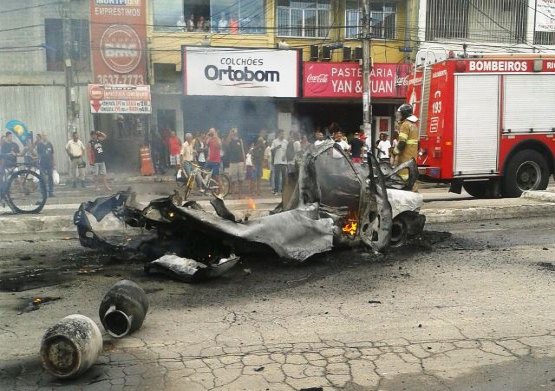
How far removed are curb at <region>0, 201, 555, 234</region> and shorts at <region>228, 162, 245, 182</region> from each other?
3795 millimetres

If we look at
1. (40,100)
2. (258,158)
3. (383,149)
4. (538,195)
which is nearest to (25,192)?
(258,158)

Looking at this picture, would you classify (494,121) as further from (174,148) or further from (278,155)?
(174,148)

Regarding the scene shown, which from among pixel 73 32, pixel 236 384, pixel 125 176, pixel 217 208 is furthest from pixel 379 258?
pixel 125 176

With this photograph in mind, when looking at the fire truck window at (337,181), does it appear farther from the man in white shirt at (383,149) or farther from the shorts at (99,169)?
the shorts at (99,169)

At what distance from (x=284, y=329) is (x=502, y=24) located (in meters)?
20.0

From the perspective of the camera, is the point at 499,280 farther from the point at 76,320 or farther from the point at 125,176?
the point at 125,176

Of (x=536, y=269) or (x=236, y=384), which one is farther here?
(x=536, y=269)

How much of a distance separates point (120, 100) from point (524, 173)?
444 inches

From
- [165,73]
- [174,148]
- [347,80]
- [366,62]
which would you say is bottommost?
[174,148]

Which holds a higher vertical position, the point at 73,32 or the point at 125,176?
the point at 73,32

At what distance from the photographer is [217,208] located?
16.0 ft

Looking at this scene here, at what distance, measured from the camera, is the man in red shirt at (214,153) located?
37.1ft

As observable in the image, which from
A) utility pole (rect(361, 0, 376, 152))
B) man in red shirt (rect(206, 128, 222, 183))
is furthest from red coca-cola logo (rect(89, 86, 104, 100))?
utility pole (rect(361, 0, 376, 152))

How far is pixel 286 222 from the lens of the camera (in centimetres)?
495
